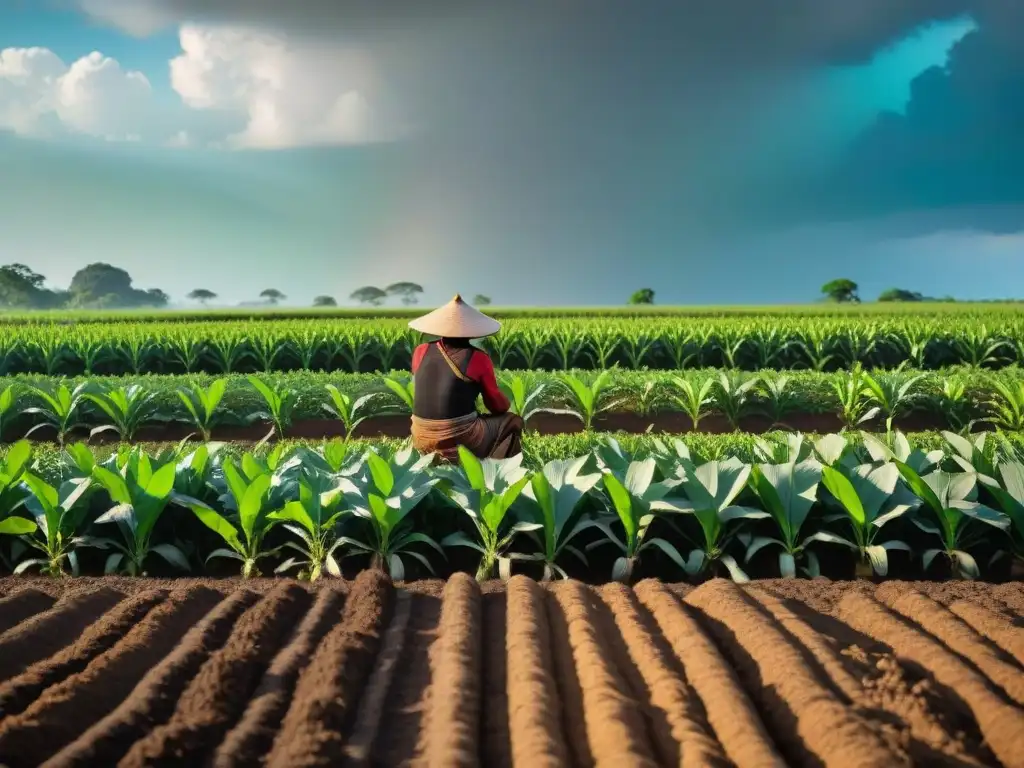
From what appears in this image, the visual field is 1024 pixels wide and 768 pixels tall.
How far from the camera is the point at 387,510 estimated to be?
3443mm

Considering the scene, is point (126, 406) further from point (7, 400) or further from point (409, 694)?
point (409, 694)

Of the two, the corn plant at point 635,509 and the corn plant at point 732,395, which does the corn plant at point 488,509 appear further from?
the corn plant at point 732,395

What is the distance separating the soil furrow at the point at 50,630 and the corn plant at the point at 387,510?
40.0 inches

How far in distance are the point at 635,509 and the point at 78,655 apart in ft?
7.05

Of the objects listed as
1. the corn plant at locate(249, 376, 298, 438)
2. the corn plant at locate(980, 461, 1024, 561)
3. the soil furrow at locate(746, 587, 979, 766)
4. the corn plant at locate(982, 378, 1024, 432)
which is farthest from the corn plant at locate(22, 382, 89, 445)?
the corn plant at locate(982, 378, 1024, 432)

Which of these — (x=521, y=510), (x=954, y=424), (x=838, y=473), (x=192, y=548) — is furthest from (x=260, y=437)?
(x=954, y=424)

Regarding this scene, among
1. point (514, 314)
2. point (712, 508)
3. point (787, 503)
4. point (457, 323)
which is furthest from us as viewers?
point (514, 314)

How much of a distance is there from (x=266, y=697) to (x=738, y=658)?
4.11 ft

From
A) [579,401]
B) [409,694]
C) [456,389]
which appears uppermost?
[456,389]

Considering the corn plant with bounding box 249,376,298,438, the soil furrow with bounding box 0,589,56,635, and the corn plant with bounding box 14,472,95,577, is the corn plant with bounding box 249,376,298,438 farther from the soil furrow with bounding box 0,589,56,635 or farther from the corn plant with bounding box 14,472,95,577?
the soil furrow with bounding box 0,589,56,635

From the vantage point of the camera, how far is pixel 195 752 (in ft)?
5.87

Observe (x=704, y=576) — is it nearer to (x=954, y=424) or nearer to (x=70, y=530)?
(x=70, y=530)

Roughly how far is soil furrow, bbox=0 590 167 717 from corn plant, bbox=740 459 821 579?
7.88 feet

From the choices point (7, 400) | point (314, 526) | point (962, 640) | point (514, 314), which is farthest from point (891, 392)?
point (514, 314)
